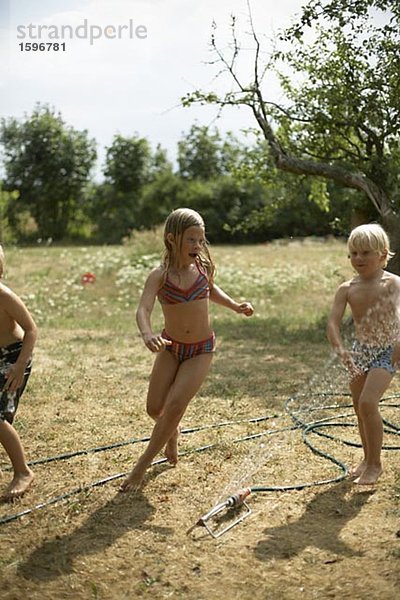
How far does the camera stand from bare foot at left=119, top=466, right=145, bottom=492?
4.15m

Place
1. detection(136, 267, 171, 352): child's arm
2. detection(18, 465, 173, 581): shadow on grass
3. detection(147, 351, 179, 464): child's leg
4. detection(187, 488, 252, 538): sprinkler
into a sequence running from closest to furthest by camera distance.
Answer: detection(18, 465, 173, 581): shadow on grass, detection(187, 488, 252, 538): sprinkler, detection(136, 267, 171, 352): child's arm, detection(147, 351, 179, 464): child's leg

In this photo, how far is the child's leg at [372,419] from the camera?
4027mm

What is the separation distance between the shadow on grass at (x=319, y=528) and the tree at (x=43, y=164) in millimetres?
23113

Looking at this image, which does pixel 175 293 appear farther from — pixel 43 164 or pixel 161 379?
pixel 43 164

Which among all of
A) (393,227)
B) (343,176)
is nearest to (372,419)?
(393,227)

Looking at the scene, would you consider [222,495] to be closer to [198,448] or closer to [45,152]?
[198,448]

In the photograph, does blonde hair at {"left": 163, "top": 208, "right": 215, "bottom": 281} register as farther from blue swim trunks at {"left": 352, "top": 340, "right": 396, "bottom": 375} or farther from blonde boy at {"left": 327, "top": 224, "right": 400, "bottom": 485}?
blue swim trunks at {"left": 352, "top": 340, "right": 396, "bottom": 375}

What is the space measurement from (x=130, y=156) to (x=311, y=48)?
721 inches

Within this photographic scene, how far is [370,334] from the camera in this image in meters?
4.16

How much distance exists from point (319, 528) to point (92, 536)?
1100mm

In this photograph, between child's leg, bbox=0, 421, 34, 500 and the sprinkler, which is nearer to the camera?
the sprinkler

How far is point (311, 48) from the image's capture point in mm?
9750

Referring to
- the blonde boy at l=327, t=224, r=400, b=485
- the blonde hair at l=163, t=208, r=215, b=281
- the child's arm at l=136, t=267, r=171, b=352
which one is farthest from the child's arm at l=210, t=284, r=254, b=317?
the blonde boy at l=327, t=224, r=400, b=485

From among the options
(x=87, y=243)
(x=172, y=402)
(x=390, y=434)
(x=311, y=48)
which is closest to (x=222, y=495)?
(x=172, y=402)
